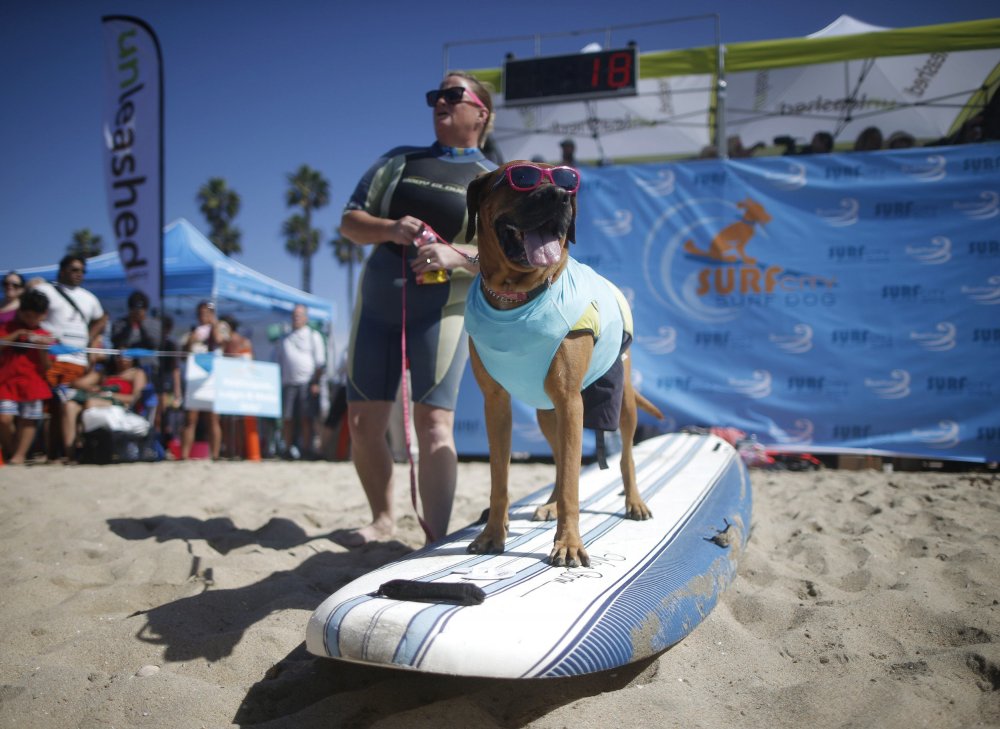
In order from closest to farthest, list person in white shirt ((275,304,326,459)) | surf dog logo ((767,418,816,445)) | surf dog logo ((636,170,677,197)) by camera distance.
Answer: surf dog logo ((767,418,816,445)) → surf dog logo ((636,170,677,197)) → person in white shirt ((275,304,326,459))

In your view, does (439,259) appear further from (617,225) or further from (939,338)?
(939,338)

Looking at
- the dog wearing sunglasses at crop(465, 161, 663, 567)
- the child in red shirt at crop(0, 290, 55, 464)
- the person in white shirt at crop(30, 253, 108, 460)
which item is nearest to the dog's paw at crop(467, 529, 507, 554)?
the dog wearing sunglasses at crop(465, 161, 663, 567)

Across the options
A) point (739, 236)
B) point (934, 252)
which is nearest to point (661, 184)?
point (739, 236)

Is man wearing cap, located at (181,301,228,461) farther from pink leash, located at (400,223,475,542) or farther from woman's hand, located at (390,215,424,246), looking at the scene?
woman's hand, located at (390,215,424,246)

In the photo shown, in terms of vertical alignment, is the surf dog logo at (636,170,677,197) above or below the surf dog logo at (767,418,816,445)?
above

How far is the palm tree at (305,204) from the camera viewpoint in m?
40.2

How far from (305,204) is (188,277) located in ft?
103

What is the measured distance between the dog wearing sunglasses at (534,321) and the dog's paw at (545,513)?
0.44 metres

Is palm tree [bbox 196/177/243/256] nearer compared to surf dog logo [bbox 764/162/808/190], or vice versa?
surf dog logo [bbox 764/162/808/190]

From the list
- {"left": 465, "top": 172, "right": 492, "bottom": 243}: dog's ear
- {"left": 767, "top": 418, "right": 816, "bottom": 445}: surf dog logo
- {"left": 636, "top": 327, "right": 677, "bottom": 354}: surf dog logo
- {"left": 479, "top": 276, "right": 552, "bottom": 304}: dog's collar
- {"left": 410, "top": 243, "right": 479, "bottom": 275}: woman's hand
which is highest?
{"left": 465, "top": 172, "right": 492, "bottom": 243}: dog's ear

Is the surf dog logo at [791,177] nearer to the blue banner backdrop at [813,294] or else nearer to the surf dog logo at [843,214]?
the blue banner backdrop at [813,294]

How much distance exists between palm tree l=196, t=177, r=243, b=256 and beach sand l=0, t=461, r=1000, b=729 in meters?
36.2

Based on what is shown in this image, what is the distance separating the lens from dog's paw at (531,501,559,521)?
2.59 meters

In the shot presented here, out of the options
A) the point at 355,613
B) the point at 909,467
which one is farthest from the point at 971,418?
the point at 355,613
